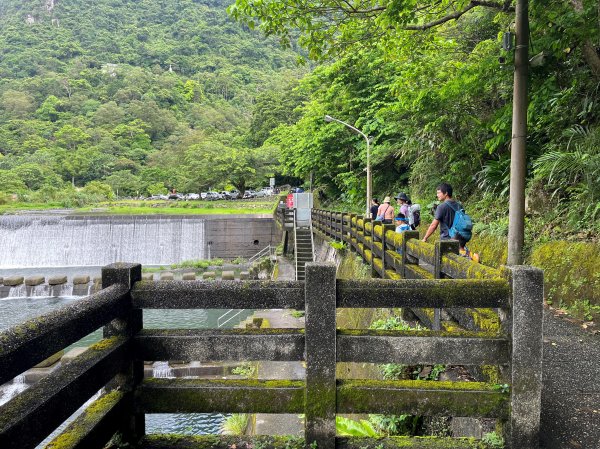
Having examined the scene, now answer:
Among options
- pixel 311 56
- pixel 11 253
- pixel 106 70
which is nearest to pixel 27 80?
pixel 106 70

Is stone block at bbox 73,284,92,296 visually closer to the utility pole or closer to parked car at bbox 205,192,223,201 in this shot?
the utility pole

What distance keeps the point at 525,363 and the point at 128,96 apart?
117m

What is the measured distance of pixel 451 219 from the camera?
18.2 feet

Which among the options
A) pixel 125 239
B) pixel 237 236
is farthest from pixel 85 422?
pixel 125 239

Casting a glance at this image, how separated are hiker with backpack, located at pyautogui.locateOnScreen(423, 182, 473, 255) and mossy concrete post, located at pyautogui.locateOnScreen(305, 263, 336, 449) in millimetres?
Result: 3249

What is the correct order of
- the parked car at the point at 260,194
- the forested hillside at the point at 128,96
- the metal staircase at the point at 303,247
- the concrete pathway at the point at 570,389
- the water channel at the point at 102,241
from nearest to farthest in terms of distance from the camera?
the concrete pathway at the point at 570,389
the metal staircase at the point at 303,247
the water channel at the point at 102,241
the forested hillside at the point at 128,96
the parked car at the point at 260,194

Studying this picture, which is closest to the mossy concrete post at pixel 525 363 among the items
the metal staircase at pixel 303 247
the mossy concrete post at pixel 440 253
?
the mossy concrete post at pixel 440 253

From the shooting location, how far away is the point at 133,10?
544 feet

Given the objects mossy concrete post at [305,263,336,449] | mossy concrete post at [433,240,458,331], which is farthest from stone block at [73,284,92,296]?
mossy concrete post at [305,263,336,449]

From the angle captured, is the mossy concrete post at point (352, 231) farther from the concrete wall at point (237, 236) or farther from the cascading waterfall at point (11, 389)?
the concrete wall at point (237, 236)

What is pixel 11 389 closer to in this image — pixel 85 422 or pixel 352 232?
pixel 352 232

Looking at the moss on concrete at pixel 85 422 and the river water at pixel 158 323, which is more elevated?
the moss on concrete at pixel 85 422

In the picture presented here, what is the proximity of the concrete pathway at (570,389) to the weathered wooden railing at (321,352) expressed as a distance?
523 mm

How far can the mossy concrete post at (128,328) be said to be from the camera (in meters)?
2.71
